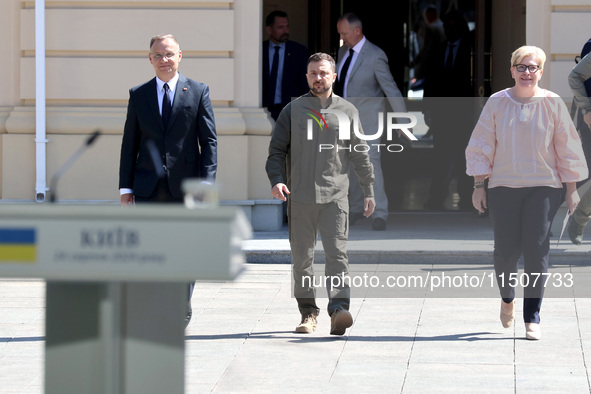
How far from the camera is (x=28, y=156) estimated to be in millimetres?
10234

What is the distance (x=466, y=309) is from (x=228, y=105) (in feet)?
12.6

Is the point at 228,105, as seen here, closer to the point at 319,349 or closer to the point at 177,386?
the point at 319,349

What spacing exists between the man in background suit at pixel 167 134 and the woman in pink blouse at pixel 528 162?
1608 millimetres

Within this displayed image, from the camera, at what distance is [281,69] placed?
10906 millimetres

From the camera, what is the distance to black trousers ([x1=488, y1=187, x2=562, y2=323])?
20.6ft

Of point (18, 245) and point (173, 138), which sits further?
point (173, 138)

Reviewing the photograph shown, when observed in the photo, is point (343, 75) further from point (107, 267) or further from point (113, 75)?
point (107, 267)

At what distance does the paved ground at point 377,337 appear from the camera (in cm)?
525

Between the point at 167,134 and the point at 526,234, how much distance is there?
7.11ft

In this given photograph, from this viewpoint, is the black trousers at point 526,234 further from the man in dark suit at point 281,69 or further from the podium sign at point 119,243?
the man in dark suit at point 281,69

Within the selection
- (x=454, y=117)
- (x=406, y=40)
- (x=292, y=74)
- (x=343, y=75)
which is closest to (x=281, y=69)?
(x=292, y=74)

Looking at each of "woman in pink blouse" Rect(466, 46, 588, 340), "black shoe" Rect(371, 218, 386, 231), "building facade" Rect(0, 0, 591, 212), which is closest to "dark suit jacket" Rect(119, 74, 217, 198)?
"woman in pink blouse" Rect(466, 46, 588, 340)

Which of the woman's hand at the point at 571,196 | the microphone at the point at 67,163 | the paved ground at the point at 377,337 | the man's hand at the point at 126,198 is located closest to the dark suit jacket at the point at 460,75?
the paved ground at the point at 377,337

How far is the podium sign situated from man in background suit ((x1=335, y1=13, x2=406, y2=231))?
27.1ft
